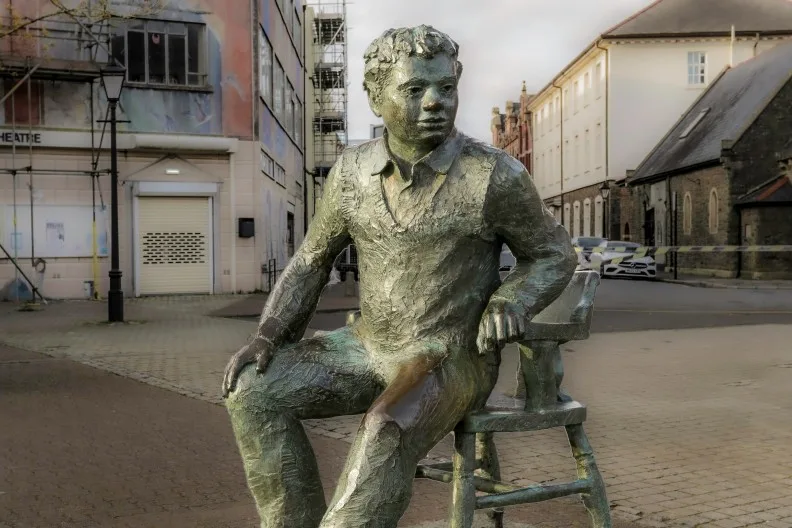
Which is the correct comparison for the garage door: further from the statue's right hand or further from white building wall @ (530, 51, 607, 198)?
white building wall @ (530, 51, 607, 198)

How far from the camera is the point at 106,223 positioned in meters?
20.5

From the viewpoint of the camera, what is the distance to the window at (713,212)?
33.8m

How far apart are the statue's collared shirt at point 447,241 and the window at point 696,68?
45983mm

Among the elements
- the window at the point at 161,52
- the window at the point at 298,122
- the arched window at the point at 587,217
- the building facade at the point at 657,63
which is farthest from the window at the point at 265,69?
the arched window at the point at 587,217

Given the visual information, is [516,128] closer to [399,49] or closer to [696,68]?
[696,68]

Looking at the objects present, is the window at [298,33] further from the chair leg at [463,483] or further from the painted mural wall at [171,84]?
the chair leg at [463,483]

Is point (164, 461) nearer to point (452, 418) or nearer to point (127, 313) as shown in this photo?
point (452, 418)

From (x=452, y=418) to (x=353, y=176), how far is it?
806 millimetres

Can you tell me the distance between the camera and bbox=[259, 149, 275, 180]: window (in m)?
22.0

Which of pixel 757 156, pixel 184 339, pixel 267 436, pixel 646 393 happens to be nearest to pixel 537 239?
pixel 267 436

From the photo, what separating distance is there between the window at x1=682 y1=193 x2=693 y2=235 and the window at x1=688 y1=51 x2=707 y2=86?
11062mm

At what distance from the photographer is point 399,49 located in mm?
2564

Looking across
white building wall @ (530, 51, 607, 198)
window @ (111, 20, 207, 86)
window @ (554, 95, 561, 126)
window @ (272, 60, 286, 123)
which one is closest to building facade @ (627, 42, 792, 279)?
white building wall @ (530, 51, 607, 198)

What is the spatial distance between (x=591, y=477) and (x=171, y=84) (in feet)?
63.6
